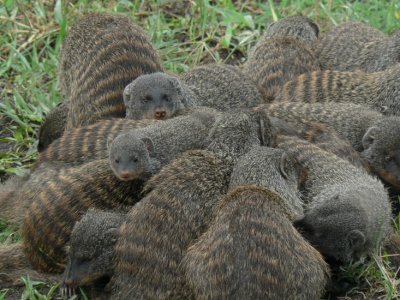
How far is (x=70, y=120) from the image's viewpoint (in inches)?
212

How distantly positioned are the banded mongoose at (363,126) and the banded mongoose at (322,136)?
55mm

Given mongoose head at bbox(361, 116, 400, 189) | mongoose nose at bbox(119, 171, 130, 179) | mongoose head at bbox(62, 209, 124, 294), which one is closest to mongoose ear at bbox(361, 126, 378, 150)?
mongoose head at bbox(361, 116, 400, 189)

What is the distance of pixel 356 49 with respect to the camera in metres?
6.10

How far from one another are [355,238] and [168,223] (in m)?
0.80

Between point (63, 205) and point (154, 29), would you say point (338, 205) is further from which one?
point (154, 29)

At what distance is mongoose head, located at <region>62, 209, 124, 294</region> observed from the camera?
389 centimetres

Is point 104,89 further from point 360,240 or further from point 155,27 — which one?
point 360,240

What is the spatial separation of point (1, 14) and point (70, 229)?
2782mm

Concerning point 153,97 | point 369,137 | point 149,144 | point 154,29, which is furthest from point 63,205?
point 154,29

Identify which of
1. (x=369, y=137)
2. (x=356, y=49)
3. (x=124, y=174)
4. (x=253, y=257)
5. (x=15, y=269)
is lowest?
(x=15, y=269)

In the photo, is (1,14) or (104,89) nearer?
(104,89)

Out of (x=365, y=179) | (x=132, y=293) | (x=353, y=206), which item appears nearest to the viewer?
(x=132, y=293)

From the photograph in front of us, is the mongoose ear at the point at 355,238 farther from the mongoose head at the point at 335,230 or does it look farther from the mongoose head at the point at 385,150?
the mongoose head at the point at 385,150

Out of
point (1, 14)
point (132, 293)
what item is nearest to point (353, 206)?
point (132, 293)
